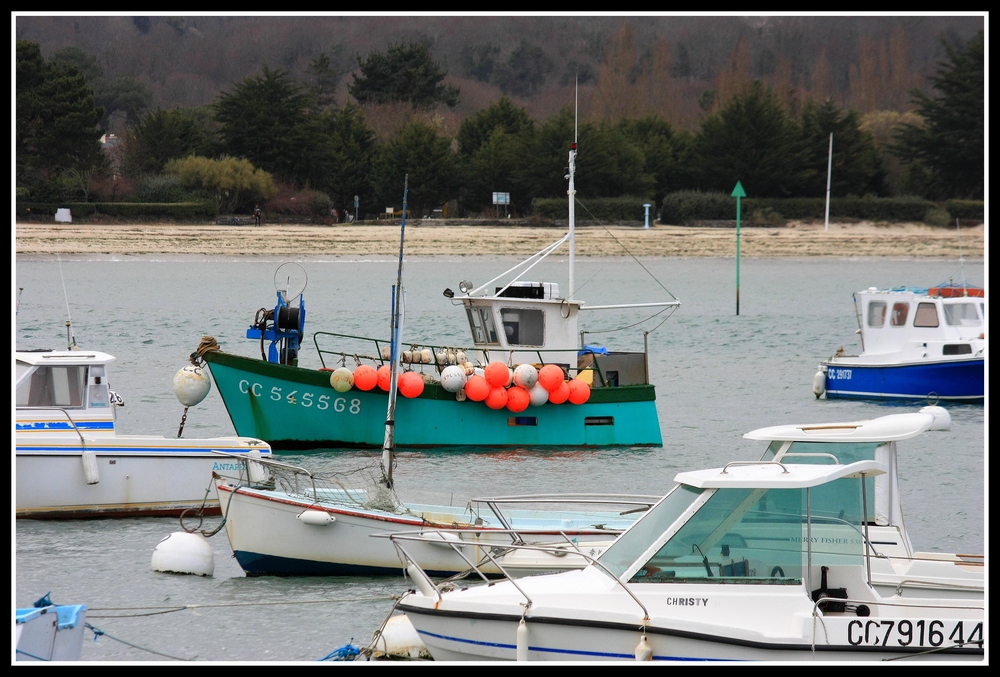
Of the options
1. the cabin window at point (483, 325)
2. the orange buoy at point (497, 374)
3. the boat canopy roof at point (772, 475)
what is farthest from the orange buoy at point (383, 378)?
the boat canopy roof at point (772, 475)

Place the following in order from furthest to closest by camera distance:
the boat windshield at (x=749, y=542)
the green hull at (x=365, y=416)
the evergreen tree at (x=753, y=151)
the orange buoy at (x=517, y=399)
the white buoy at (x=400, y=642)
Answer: the evergreen tree at (x=753, y=151), the orange buoy at (x=517, y=399), the green hull at (x=365, y=416), the white buoy at (x=400, y=642), the boat windshield at (x=749, y=542)

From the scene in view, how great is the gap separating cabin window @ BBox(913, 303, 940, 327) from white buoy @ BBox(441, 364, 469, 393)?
12.5m

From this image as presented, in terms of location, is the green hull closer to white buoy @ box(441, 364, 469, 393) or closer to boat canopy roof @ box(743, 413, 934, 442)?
white buoy @ box(441, 364, 469, 393)

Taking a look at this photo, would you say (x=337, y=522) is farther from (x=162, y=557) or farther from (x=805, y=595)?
(x=805, y=595)

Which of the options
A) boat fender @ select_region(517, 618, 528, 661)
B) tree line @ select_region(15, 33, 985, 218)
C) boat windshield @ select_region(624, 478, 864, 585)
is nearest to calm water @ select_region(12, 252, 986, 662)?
boat fender @ select_region(517, 618, 528, 661)

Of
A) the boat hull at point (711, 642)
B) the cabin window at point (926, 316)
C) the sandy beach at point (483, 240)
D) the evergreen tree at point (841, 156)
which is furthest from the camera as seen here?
the evergreen tree at point (841, 156)

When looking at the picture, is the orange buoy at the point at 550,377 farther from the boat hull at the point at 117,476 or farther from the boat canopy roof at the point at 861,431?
the boat canopy roof at the point at 861,431

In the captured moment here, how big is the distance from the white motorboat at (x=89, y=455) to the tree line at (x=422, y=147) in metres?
48.0

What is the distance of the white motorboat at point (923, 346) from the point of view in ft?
90.7

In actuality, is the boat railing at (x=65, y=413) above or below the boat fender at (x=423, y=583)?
above

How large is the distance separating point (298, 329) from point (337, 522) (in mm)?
8113

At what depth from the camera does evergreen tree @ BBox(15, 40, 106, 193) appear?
2405 inches

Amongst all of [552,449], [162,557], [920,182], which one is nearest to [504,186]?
[920,182]

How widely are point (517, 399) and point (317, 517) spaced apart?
808cm
